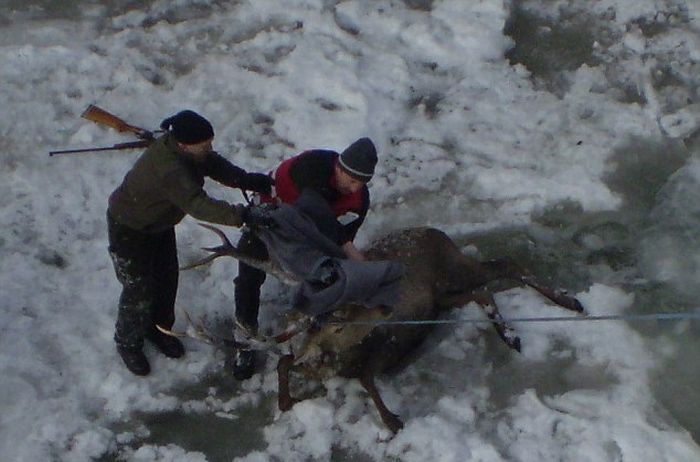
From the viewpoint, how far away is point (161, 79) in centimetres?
832

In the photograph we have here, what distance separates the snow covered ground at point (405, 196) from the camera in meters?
5.84

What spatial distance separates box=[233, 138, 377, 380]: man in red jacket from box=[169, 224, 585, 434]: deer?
226 mm

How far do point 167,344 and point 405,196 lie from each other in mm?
2389

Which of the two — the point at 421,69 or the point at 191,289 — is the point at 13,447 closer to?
the point at 191,289

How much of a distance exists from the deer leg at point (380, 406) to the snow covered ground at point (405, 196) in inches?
3.2

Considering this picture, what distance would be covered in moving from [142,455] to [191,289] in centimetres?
142

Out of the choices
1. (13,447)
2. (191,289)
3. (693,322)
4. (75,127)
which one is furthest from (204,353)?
(693,322)

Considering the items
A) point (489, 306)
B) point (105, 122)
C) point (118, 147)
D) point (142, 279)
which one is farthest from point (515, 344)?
point (105, 122)

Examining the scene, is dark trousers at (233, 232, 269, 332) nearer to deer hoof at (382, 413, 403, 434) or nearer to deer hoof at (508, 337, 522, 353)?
deer hoof at (382, 413, 403, 434)

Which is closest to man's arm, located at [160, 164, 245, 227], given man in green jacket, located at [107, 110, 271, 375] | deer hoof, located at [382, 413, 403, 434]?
man in green jacket, located at [107, 110, 271, 375]

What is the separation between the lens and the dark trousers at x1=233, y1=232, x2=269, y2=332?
18.5 feet

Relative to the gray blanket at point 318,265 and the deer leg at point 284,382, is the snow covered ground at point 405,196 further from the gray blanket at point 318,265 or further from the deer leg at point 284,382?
the gray blanket at point 318,265

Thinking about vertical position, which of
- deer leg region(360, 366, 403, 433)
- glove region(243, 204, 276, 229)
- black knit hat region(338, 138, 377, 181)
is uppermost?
black knit hat region(338, 138, 377, 181)

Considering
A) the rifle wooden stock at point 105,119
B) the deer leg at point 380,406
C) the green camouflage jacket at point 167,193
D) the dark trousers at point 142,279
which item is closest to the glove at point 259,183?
the green camouflage jacket at point 167,193
